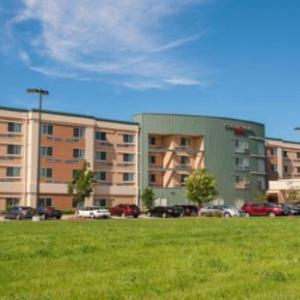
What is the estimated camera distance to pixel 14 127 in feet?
246

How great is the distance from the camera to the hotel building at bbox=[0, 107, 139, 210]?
7462 centimetres

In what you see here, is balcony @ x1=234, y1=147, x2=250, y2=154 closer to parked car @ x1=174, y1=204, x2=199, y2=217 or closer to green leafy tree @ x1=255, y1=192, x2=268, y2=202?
green leafy tree @ x1=255, y1=192, x2=268, y2=202

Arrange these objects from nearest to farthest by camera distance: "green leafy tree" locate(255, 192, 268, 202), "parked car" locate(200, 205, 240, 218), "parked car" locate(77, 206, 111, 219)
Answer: "parked car" locate(77, 206, 111, 219)
"parked car" locate(200, 205, 240, 218)
"green leafy tree" locate(255, 192, 268, 202)

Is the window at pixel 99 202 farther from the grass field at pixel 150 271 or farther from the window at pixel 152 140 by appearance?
the grass field at pixel 150 271

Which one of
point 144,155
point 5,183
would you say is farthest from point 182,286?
point 144,155

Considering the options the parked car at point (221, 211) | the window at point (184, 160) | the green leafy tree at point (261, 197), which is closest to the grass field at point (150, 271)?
the parked car at point (221, 211)

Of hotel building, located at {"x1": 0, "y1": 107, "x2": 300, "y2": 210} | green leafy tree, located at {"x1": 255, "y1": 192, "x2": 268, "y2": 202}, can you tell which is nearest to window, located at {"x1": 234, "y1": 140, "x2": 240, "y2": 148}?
hotel building, located at {"x1": 0, "y1": 107, "x2": 300, "y2": 210}

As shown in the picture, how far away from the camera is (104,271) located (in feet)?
40.6

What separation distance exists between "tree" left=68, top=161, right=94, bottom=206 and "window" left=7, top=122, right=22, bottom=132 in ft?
31.5

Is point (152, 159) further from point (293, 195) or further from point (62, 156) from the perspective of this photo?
point (293, 195)

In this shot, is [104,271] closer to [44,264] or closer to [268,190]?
[44,264]

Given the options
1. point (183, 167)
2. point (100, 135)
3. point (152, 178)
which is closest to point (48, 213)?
point (100, 135)

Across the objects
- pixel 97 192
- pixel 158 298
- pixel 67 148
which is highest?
pixel 67 148

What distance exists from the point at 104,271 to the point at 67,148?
221 feet
